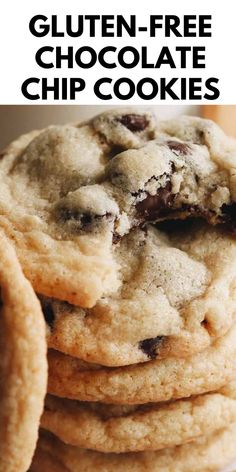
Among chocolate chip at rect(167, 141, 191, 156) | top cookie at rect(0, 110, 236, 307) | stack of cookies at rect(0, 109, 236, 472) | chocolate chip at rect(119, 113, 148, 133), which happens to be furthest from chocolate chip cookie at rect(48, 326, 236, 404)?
chocolate chip at rect(119, 113, 148, 133)

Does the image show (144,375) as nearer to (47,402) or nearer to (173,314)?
(173,314)

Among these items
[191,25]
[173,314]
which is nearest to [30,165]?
[173,314]

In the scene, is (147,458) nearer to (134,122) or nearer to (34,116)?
(134,122)

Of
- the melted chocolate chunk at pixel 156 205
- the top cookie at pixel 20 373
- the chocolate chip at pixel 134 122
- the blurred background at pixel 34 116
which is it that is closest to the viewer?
the top cookie at pixel 20 373

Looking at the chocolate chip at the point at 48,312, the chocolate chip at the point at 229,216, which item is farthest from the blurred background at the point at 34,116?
the chocolate chip at the point at 48,312

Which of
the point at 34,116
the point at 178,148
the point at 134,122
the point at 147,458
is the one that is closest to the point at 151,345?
the point at 147,458

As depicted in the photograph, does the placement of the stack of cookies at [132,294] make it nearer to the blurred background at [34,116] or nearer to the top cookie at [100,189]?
the top cookie at [100,189]

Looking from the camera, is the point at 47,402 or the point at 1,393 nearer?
the point at 1,393
